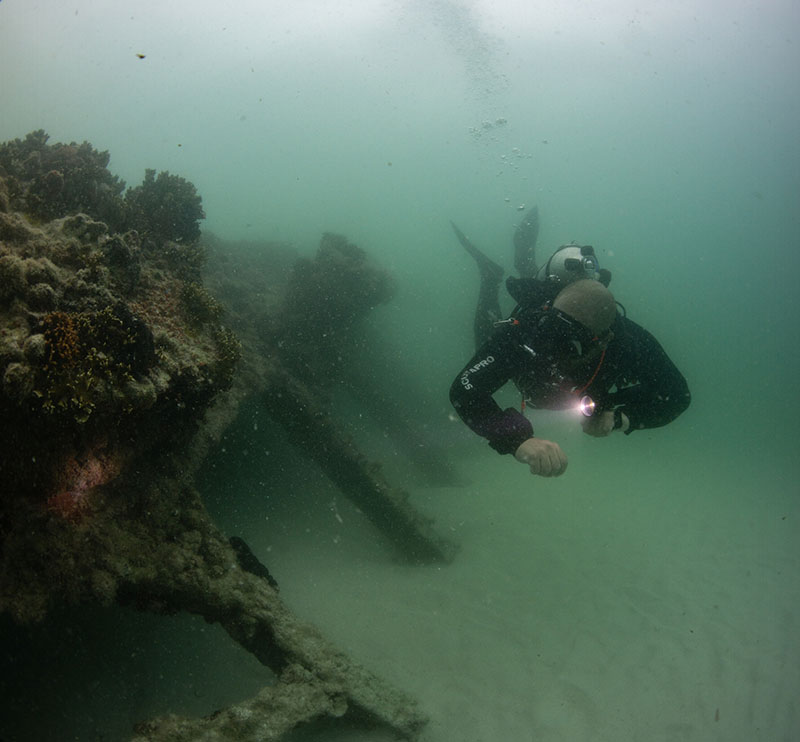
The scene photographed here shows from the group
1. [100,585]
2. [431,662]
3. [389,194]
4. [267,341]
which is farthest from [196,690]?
[389,194]

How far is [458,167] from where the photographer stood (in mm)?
122562

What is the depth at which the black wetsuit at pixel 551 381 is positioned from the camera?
10.5ft

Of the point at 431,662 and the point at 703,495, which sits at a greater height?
the point at 703,495

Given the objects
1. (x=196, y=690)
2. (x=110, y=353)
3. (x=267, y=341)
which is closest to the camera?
(x=110, y=353)

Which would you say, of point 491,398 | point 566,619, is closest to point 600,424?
point 491,398

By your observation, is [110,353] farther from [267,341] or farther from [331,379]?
[331,379]

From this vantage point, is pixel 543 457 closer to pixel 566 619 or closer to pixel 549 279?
pixel 549 279

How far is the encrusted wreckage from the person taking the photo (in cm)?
263

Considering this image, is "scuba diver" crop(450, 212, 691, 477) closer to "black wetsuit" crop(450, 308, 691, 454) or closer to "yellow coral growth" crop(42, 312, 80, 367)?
"black wetsuit" crop(450, 308, 691, 454)

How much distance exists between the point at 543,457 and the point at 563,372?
105 cm

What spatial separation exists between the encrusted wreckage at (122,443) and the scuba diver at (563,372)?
7.47 ft

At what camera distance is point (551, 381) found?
3703mm

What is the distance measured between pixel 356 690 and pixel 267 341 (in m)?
6.41

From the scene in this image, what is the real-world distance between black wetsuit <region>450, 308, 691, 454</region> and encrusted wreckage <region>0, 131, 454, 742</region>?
218cm
